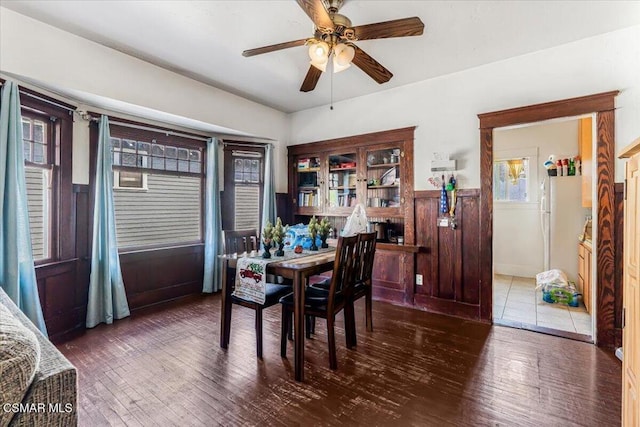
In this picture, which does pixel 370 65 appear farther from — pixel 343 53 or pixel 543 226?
pixel 543 226

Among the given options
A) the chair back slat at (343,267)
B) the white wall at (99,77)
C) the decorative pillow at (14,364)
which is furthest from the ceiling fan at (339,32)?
the decorative pillow at (14,364)

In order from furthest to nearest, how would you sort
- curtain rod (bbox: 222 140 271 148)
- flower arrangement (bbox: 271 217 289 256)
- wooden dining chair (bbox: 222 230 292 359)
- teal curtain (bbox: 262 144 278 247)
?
teal curtain (bbox: 262 144 278 247) → curtain rod (bbox: 222 140 271 148) → flower arrangement (bbox: 271 217 289 256) → wooden dining chair (bbox: 222 230 292 359)

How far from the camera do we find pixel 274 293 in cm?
271

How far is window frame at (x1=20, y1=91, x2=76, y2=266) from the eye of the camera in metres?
2.96

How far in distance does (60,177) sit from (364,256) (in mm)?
3043

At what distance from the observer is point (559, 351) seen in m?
2.69

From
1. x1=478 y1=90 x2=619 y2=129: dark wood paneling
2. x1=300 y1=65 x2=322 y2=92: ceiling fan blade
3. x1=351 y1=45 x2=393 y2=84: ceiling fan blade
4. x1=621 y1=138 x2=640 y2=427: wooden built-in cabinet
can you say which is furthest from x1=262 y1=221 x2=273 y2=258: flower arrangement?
x1=478 y1=90 x2=619 y2=129: dark wood paneling

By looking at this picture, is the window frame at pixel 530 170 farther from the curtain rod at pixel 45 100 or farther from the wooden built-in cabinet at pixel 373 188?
the curtain rod at pixel 45 100

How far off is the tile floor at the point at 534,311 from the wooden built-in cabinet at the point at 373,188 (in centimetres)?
117

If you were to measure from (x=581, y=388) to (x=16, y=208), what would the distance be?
4.44m

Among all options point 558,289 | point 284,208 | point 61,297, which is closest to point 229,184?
point 284,208

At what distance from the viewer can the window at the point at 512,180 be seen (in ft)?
17.2

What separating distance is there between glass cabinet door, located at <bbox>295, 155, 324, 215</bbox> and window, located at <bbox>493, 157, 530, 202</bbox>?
3.23 meters

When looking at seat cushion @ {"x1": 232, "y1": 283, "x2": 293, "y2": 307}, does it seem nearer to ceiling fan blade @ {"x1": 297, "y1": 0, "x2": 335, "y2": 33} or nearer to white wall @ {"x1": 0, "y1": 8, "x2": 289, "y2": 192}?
ceiling fan blade @ {"x1": 297, "y1": 0, "x2": 335, "y2": 33}
